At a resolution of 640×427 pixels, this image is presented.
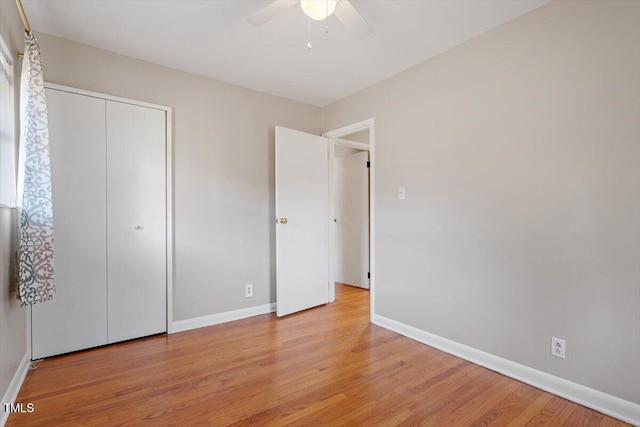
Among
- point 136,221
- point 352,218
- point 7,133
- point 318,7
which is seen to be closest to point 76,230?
point 136,221

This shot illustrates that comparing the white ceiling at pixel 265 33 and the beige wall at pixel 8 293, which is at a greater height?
the white ceiling at pixel 265 33

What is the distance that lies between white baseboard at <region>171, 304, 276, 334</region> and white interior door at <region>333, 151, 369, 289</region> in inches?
60.7

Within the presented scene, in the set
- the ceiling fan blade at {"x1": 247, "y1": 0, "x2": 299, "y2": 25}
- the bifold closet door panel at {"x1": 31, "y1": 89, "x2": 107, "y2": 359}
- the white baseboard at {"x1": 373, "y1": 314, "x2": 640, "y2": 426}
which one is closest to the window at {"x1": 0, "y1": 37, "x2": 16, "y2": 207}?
the bifold closet door panel at {"x1": 31, "y1": 89, "x2": 107, "y2": 359}

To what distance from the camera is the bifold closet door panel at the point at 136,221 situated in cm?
247

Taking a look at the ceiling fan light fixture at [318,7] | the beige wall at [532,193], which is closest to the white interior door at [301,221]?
the beige wall at [532,193]

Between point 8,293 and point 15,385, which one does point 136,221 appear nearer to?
point 8,293

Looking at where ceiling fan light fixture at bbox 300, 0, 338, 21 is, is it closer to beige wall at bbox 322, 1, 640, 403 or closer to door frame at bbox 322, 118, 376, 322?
beige wall at bbox 322, 1, 640, 403

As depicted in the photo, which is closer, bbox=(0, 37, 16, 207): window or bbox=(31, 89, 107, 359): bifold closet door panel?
bbox=(0, 37, 16, 207): window

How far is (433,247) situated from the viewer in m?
2.53

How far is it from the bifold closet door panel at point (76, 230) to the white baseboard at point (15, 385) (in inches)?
6.3

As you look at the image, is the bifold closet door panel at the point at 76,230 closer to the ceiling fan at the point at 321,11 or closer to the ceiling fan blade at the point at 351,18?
the ceiling fan at the point at 321,11

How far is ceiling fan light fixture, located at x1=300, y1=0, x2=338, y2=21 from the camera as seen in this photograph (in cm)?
160

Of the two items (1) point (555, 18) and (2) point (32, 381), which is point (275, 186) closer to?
(2) point (32, 381)

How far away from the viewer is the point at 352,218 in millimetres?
4547
